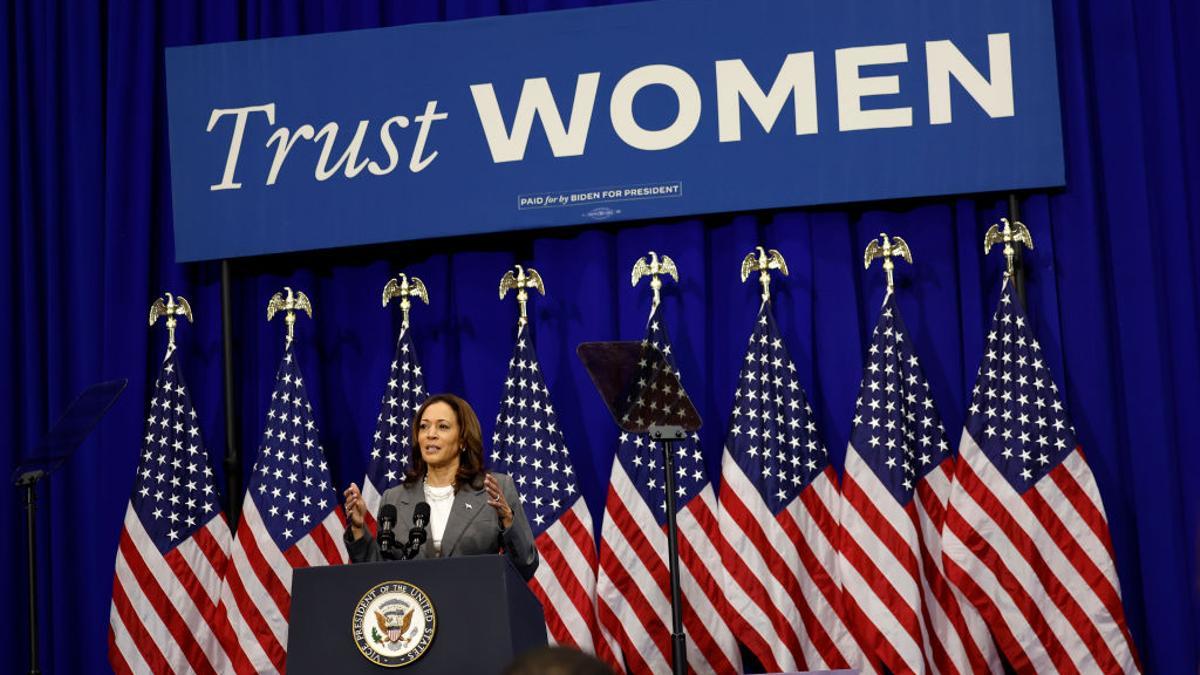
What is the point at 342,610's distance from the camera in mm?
3648

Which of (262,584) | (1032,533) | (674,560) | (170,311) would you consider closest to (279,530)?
(262,584)

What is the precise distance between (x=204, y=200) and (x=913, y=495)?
3224mm

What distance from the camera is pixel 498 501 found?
13.7 feet

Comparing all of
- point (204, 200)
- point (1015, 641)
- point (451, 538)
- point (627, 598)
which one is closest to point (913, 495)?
point (1015, 641)

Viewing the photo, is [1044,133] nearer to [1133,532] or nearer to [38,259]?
[1133,532]

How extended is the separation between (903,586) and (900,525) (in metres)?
0.24

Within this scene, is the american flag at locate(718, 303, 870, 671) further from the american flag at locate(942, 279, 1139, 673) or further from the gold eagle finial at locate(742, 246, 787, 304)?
the american flag at locate(942, 279, 1139, 673)

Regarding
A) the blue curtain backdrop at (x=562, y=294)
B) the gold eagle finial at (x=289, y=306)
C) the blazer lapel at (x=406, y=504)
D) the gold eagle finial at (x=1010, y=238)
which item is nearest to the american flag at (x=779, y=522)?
the blue curtain backdrop at (x=562, y=294)

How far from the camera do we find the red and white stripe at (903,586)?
5.84 metres

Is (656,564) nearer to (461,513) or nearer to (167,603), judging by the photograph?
(461,513)

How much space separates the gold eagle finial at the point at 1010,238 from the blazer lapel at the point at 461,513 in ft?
8.62

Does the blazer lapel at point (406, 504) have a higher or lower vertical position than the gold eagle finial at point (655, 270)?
lower

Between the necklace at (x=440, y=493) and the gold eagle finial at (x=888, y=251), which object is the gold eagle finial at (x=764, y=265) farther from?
the necklace at (x=440, y=493)

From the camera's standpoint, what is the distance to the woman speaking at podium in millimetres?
4316
